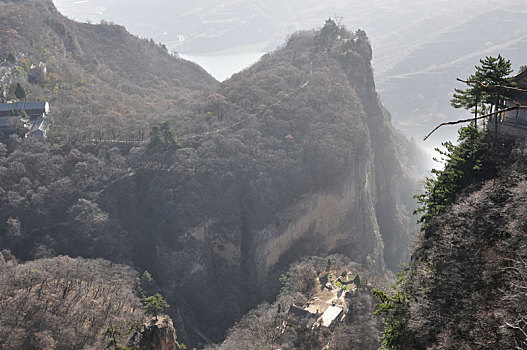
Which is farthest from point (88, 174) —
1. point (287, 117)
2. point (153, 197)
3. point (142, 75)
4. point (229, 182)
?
point (142, 75)

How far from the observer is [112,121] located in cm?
6688

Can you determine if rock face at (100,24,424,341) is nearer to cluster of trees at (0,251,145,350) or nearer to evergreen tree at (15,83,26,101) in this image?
cluster of trees at (0,251,145,350)

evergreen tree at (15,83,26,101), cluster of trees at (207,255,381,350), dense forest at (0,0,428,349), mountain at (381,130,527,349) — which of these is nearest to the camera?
mountain at (381,130,527,349)

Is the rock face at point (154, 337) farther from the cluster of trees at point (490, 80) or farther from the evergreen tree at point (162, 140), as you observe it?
the evergreen tree at point (162, 140)

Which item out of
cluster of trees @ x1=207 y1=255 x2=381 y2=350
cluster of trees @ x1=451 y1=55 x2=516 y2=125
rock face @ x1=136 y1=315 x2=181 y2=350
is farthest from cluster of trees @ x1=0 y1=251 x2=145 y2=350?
cluster of trees @ x1=451 y1=55 x2=516 y2=125

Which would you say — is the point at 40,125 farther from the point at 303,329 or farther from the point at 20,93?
the point at 303,329

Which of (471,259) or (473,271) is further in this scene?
(471,259)

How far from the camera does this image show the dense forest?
4791 centimetres

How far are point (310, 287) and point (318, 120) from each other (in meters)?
30.5

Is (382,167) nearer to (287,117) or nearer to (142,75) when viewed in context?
(287,117)

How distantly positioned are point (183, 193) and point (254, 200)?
348 inches

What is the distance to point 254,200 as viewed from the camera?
196ft

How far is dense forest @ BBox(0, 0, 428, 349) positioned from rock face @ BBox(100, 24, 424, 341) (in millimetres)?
184

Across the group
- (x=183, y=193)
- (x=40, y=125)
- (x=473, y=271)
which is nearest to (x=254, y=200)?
(x=183, y=193)
